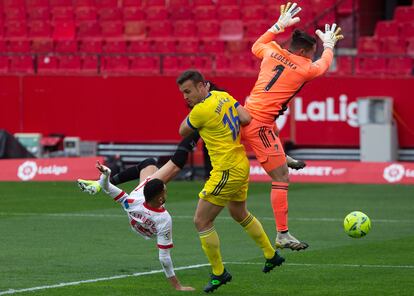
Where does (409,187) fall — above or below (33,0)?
below

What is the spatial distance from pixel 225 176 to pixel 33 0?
24.8 meters

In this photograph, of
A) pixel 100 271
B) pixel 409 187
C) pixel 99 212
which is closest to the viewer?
pixel 100 271

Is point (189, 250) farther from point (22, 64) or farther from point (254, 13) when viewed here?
point (22, 64)

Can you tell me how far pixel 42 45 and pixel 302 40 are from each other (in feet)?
68.1

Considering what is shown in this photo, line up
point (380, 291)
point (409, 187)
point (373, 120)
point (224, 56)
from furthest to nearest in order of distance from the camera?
point (224, 56), point (373, 120), point (409, 187), point (380, 291)

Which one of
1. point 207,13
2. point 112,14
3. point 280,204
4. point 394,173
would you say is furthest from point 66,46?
point 280,204

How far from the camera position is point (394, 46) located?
99.8ft

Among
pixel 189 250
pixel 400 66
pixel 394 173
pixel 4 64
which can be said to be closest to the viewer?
pixel 189 250

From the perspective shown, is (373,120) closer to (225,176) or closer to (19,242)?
(19,242)

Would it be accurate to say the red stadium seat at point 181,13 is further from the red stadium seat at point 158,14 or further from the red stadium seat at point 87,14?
the red stadium seat at point 87,14

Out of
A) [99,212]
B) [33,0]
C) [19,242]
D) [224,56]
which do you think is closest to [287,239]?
[19,242]

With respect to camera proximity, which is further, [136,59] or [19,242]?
[136,59]

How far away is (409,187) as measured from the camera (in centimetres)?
2594

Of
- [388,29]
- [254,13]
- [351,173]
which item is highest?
[254,13]
